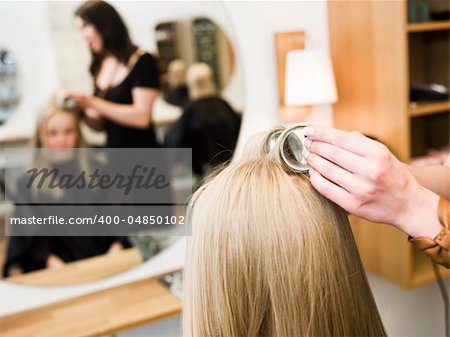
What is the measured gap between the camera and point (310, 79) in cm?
190

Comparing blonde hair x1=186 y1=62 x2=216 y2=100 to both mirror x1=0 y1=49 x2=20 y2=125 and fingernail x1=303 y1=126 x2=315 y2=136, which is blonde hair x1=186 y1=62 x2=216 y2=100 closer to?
mirror x1=0 y1=49 x2=20 y2=125

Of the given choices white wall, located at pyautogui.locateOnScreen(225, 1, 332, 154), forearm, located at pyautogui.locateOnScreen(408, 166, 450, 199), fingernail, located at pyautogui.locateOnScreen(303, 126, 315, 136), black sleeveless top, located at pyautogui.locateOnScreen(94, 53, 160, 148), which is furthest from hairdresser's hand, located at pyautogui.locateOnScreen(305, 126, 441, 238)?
white wall, located at pyautogui.locateOnScreen(225, 1, 332, 154)

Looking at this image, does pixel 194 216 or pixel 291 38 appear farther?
pixel 291 38

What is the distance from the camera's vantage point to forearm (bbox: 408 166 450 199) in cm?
111

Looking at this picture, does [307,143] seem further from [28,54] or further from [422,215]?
[28,54]

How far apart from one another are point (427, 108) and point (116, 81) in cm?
119

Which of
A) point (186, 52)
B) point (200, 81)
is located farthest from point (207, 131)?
point (186, 52)

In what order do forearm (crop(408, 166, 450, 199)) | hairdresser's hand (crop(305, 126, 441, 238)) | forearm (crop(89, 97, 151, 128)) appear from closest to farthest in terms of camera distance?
1. hairdresser's hand (crop(305, 126, 441, 238))
2. forearm (crop(408, 166, 450, 199))
3. forearm (crop(89, 97, 151, 128))

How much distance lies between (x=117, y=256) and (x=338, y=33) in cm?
124

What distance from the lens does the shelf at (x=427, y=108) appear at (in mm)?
1973

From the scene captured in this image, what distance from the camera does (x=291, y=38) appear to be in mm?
2016

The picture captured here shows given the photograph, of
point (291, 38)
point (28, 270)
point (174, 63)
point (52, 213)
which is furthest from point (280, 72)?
point (28, 270)

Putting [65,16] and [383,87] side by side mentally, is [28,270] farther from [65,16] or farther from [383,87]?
[383,87]

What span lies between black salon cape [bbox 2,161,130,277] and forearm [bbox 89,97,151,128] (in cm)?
20
